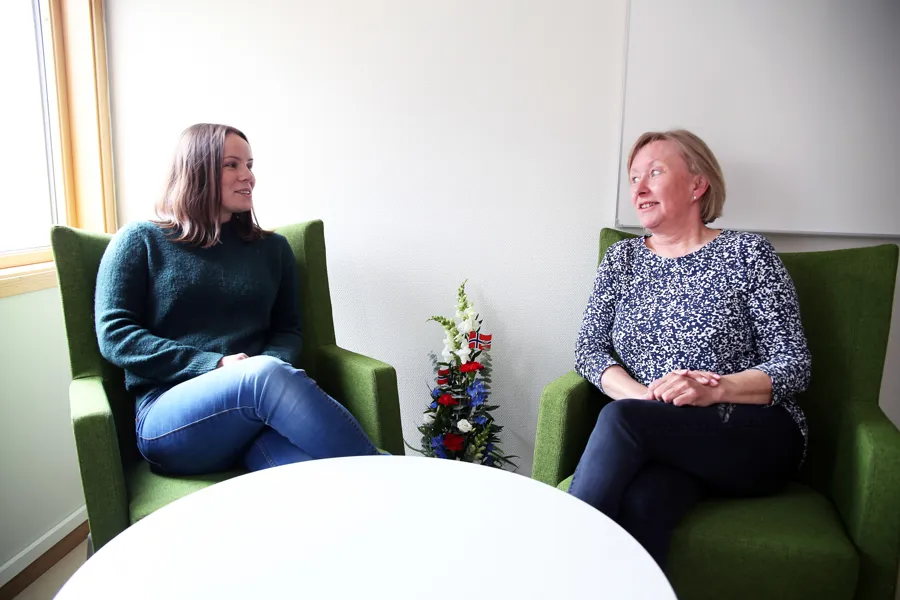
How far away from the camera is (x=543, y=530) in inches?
39.6

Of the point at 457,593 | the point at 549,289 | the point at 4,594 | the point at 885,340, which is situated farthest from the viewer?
the point at 549,289

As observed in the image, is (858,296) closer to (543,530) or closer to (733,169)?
(733,169)

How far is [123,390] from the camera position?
1.71 meters

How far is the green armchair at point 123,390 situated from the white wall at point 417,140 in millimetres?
322

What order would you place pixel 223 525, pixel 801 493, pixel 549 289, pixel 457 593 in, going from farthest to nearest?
1. pixel 549 289
2. pixel 801 493
3. pixel 223 525
4. pixel 457 593

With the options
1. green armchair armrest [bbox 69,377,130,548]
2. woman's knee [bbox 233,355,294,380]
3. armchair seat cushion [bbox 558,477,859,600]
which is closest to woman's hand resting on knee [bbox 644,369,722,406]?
armchair seat cushion [bbox 558,477,859,600]

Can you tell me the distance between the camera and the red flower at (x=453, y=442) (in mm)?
2051

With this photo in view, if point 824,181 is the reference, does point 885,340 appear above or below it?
below

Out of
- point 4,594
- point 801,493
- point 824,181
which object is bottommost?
point 4,594

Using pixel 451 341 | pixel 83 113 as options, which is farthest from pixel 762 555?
pixel 83 113

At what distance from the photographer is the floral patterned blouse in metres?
1.57

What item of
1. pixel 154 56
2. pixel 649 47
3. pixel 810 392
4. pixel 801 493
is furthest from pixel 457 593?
pixel 154 56

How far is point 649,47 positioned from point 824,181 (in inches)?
25.6

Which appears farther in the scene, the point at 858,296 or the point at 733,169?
the point at 733,169
